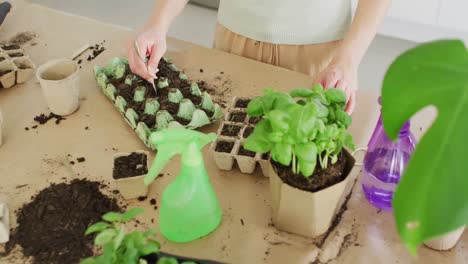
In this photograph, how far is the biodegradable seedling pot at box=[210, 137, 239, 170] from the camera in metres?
0.97

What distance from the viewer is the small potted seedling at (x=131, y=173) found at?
2.98ft

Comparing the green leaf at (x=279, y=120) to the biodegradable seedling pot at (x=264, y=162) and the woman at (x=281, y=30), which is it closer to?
the biodegradable seedling pot at (x=264, y=162)

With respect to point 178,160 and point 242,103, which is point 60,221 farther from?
point 242,103

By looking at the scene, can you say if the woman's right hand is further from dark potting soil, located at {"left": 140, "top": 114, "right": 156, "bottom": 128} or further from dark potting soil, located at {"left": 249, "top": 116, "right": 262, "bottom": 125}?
dark potting soil, located at {"left": 249, "top": 116, "right": 262, "bottom": 125}

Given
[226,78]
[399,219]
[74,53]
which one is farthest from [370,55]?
[399,219]

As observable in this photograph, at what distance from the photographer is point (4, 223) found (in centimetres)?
88

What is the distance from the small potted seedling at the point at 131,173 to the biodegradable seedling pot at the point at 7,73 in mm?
459

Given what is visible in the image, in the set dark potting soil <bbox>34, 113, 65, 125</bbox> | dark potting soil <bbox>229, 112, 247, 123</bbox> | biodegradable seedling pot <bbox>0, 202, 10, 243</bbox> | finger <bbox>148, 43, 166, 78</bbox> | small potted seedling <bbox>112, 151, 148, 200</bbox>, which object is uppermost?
finger <bbox>148, 43, 166, 78</bbox>

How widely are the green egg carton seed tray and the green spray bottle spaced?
8.4 inches

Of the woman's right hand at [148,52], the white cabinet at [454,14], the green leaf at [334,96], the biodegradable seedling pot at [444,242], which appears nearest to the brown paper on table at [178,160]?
the biodegradable seedling pot at [444,242]

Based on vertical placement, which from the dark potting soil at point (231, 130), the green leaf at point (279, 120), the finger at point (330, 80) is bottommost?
the dark potting soil at point (231, 130)

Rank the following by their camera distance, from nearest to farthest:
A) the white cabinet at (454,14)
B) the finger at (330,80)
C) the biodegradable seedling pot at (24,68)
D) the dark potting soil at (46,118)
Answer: the finger at (330,80) < the dark potting soil at (46,118) < the biodegradable seedling pot at (24,68) < the white cabinet at (454,14)

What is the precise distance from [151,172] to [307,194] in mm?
284

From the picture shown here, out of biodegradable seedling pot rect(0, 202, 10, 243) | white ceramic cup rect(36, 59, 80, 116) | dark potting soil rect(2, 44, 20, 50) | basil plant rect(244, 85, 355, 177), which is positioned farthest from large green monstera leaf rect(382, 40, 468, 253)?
dark potting soil rect(2, 44, 20, 50)
